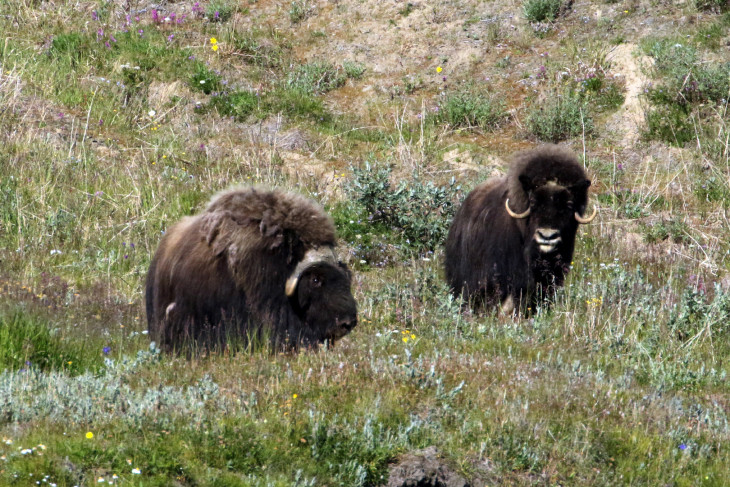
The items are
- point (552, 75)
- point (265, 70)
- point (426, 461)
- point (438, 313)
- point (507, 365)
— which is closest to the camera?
point (426, 461)

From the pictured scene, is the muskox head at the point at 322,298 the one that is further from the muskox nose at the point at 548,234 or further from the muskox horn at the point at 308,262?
the muskox nose at the point at 548,234

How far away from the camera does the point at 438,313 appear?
33.9 feet

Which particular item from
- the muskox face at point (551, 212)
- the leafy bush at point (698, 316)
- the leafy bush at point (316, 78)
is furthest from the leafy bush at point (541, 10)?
the leafy bush at point (698, 316)

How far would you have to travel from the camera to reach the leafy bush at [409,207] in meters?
14.3

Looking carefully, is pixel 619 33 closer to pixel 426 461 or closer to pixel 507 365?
pixel 507 365

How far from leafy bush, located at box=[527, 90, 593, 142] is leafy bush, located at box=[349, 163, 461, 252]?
11.7 feet

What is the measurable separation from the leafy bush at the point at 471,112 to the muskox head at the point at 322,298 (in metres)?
10.3

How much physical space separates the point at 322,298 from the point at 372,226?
631 centimetres

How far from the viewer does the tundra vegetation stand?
659 centimetres

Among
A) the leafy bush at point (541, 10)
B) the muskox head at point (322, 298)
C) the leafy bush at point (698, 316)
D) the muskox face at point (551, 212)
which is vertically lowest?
the leafy bush at point (698, 316)

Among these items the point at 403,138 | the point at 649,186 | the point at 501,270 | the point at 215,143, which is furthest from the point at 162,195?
the point at 649,186

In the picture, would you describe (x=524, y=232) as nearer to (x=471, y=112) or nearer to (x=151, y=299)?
(x=151, y=299)

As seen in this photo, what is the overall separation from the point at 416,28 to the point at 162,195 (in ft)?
28.7

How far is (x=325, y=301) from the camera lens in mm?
8398
